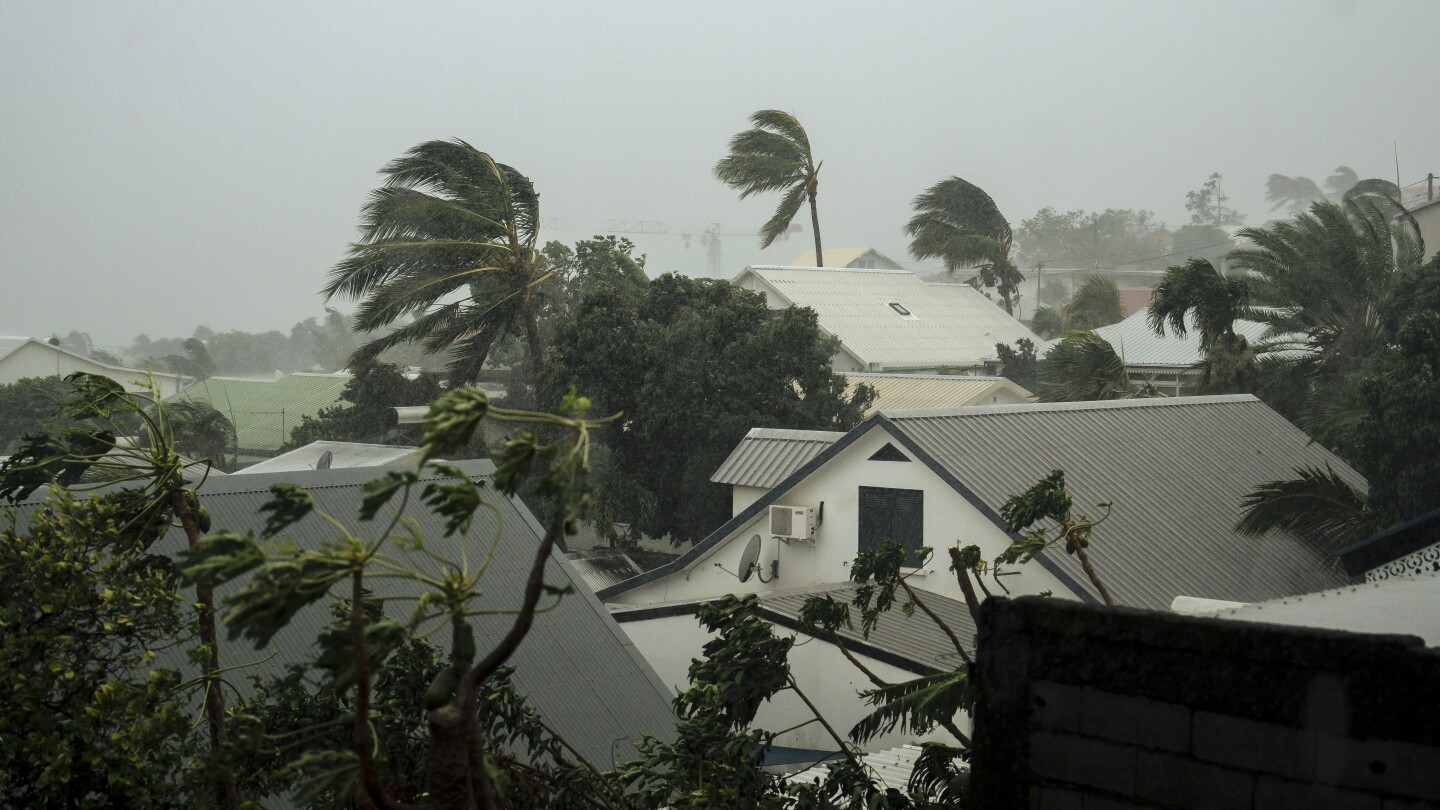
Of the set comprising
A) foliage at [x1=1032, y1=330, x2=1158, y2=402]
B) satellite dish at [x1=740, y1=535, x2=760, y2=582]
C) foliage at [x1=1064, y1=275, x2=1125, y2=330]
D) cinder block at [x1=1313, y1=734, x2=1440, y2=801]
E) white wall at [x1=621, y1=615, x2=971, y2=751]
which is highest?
foliage at [x1=1064, y1=275, x2=1125, y2=330]

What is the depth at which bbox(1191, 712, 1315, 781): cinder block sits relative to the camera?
148 inches

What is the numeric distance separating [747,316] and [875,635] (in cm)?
1356

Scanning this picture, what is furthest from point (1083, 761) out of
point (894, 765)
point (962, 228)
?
point (962, 228)

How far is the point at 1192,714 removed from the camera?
12.9 feet

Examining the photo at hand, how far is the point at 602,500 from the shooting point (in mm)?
27219

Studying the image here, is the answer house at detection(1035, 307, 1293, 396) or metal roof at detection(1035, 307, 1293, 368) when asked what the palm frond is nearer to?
house at detection(1035, 307, 1293, 396)

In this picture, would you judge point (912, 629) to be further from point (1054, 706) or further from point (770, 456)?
point (1054, 706)

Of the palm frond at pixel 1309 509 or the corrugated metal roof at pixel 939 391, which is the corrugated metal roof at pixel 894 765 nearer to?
the palm frond at pixel 1309 509

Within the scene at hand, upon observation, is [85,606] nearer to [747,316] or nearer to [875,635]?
[875,635]

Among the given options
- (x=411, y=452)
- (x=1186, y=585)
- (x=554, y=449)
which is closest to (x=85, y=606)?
(x=554, y=449)

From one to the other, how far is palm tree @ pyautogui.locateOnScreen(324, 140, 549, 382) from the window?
11116 millimetres

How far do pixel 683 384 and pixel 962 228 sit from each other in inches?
1013

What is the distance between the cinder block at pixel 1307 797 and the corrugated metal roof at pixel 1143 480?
994 cm

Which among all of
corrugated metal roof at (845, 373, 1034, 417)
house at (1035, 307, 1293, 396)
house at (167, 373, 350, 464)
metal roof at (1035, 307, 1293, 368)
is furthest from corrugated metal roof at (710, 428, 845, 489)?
house at (167, 373, 350, 464)
